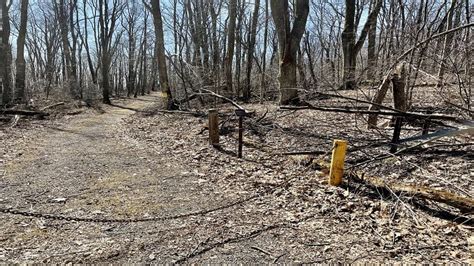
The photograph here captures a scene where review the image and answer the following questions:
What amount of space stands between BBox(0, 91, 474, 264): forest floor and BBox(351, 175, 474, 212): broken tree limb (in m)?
0.10

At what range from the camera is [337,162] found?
4.61 metres

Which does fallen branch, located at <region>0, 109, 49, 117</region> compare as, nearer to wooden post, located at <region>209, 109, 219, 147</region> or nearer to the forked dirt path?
the forked dirt path

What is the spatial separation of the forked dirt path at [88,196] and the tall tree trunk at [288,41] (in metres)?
4.75

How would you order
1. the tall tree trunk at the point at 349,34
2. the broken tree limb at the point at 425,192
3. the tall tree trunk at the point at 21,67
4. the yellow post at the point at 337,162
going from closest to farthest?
the broken tree limb at the point at 425,192 → the yellow post at the point at 337,162 → the tall tree trunk at the point at 349,34 → the tall tree trunk at the point at 21,67

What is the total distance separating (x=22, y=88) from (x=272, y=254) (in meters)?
16.2

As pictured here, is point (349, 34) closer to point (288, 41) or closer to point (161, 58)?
point (288, 41)

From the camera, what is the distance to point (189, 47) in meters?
27.1

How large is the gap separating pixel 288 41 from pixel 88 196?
7609 mm

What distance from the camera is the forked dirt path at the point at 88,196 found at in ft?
10.8

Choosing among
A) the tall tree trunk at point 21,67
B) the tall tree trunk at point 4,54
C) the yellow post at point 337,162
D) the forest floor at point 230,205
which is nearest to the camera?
the forest floor at point 230,205

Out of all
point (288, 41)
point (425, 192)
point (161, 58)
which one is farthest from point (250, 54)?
point (425, 192)

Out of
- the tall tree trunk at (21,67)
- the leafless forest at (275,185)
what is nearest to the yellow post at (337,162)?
the leafless forest at (275,185)

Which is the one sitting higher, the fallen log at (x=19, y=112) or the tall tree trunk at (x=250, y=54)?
the tall tree trunk at (x=250, y=54)

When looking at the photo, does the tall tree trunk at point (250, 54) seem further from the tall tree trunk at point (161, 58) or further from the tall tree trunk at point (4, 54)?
the tall tree trunk at point (4, 54)
